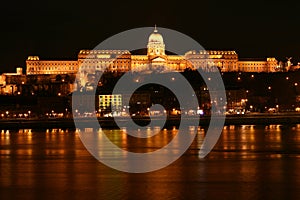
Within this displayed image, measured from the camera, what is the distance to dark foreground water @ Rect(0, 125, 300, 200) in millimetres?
14508

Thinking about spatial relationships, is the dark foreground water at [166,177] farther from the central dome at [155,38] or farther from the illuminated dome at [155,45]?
the central dome at [155,38]

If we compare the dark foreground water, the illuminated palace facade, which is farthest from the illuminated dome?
the dark foreground water

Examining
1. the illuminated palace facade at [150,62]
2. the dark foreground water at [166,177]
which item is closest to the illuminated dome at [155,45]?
the illuminated palace facade at [150,62]

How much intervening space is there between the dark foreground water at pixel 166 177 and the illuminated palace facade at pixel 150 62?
11781 centimetres

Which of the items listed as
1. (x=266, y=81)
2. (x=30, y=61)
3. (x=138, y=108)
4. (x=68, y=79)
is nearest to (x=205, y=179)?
(x=138, y=108)

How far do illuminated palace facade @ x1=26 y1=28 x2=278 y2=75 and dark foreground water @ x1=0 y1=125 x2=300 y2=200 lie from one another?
387 feet

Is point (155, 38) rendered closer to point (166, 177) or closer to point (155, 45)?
point (155, 45)

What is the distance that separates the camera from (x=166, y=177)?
17078 mm

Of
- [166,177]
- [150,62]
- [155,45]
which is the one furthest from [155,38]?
[166,177]

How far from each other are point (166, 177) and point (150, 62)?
125901mm

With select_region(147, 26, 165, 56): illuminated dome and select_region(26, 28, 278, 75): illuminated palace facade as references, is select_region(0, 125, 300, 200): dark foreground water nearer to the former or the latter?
select_region(26, 28, 278, 75): illuminated palace facade

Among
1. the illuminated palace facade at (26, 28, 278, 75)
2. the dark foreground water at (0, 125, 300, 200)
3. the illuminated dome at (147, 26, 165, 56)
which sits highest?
the illuminated dome at (147, 26, 165, 56)

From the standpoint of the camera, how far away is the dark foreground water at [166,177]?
47.6ft

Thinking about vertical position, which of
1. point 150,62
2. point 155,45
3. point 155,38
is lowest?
point 150,62
